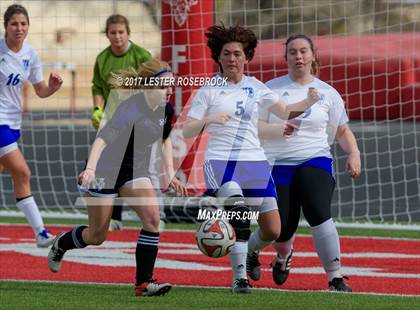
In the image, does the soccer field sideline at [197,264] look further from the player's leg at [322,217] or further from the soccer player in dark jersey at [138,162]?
the soccer player in dark jersey at [138,162]

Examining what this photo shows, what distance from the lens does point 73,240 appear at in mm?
9117

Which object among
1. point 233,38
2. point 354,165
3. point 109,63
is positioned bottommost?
point 354,165

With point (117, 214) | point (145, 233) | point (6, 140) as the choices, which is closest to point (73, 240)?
point (145, 233)

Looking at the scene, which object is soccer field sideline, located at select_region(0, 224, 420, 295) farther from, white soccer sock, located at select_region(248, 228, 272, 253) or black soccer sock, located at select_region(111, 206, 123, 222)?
black soccer sock, located at select_region(111, 206, 123, 222)

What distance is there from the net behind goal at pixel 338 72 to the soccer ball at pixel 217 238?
4.28 m

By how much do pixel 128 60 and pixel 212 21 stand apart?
82.0 inches

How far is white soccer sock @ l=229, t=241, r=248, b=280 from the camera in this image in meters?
8.71

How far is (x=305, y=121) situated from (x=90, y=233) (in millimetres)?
1853

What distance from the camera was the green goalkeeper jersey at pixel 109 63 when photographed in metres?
12.7

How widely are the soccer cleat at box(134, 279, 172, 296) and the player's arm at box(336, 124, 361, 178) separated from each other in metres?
1.67

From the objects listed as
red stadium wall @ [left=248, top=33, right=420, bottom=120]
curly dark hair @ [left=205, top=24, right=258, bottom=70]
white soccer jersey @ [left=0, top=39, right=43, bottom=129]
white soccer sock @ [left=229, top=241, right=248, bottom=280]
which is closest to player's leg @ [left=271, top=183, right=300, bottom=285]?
A: white soccer sock @ [left=229, top=241, right=248, bottom=280]

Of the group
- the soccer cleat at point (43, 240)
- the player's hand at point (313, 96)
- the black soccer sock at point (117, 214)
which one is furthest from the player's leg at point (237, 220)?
the black soccer sock at point (117, 214)

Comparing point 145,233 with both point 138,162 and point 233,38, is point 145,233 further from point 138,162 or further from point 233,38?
point 233,38

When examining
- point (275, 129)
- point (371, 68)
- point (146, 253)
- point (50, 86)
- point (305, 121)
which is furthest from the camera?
point (371, 68)
